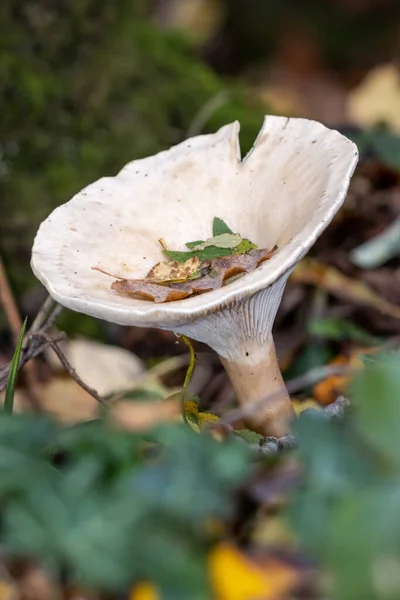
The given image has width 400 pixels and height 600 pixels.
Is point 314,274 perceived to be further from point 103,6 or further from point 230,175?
point 103,6

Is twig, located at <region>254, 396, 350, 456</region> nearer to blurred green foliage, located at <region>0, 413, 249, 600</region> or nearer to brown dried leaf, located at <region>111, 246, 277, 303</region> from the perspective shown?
brown dried leaf, located at <region>111, 246, 277, 303</region>

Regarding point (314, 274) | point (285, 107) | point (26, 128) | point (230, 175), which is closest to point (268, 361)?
point (230, 175)

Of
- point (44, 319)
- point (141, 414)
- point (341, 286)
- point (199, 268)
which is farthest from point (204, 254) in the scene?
point (341, 286)

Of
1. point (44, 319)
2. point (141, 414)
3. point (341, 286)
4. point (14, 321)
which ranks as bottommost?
point (341, 286)

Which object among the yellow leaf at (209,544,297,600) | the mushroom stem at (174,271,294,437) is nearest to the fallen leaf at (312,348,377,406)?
the mushroom stem at (174,271,294,437)

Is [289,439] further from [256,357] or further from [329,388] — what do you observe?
[329,388]

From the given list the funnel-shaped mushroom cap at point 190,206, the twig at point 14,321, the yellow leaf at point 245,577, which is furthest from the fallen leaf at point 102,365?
the yellow leaf at point 245,577
